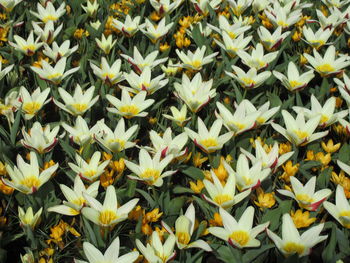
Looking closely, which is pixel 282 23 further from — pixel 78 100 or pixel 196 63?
pixel 78 100

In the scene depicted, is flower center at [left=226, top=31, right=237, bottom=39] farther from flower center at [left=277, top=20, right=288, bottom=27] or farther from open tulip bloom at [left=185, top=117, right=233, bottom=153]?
open tulip bloom at [left=185, top=117, right=233, bottom=153]

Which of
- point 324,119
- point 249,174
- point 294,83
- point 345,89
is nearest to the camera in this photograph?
point 249,174

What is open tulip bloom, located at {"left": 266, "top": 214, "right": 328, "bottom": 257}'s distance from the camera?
1327mm

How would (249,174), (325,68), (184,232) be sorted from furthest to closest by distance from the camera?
(325,68)
(249,174)
(184,232)

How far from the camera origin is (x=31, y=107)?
2.00 m

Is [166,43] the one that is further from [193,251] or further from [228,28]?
[193,251]

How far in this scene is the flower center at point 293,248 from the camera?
4.40ft

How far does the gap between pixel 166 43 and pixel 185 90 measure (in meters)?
0.86

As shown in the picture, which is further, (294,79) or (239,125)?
(294,79)

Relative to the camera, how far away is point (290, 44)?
291cm

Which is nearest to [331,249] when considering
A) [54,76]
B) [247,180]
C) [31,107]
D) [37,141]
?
[247,180]

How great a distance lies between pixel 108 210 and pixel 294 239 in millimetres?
601

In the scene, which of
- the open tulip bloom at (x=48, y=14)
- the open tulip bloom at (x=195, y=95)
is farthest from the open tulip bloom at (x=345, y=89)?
the open tulip bloom at (x=48, y=14)

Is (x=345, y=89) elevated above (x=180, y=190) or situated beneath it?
elevated above
